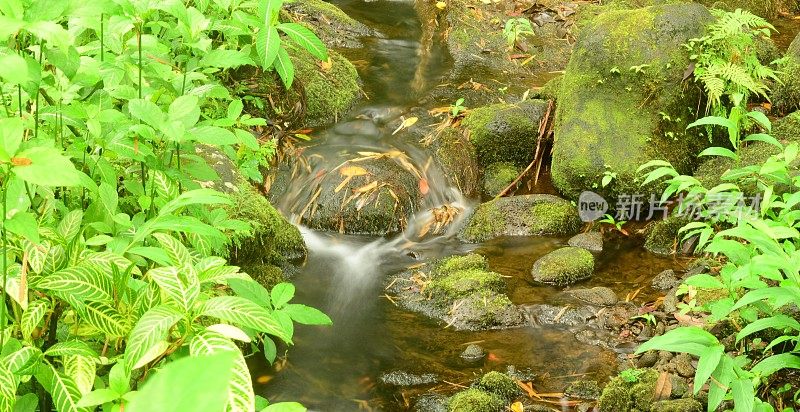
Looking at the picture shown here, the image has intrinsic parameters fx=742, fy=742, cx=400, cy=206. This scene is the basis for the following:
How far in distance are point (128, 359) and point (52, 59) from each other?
0.98m

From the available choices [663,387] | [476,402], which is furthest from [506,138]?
[663,387]

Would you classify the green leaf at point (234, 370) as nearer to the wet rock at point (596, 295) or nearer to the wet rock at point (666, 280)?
the wet rock at point (596, 295)

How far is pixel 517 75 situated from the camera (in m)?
8.77

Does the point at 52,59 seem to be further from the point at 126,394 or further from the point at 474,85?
the point at 474,85

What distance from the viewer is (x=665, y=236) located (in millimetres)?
5789

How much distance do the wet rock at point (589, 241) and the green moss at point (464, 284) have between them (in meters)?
0.90

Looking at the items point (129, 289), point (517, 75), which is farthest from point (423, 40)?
point (129, 289)

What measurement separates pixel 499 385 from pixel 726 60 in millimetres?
3835

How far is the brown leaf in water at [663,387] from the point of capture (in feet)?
12.4

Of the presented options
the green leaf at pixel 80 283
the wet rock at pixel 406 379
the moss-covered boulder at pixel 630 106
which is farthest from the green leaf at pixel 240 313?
the moss-covered boulder at pixel 630 106

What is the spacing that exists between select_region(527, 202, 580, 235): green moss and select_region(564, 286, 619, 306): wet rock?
3.09ft

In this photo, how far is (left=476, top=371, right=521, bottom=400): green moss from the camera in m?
4.21

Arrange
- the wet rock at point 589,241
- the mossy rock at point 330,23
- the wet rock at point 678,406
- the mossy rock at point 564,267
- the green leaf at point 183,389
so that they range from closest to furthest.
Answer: the green leaf at point 183,389
the wet rock at point 678,406
the mossy rock at point 564,267
the wet rock at point 589,241
the mossy rock at point 330,23

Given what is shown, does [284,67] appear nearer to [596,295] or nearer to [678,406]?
[678,406]
